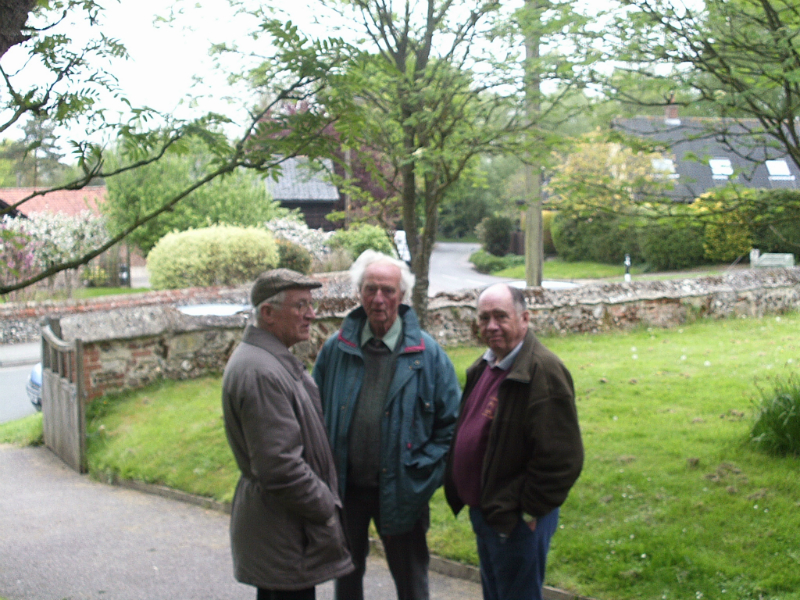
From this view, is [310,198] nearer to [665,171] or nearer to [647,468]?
[665,171]

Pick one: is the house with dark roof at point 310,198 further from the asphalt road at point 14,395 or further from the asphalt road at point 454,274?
the asphalt road at point 14,395

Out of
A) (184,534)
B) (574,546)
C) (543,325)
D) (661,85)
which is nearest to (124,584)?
(184,534)

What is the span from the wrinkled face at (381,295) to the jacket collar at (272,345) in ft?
1.83

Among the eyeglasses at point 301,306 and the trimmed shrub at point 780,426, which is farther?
the trimmed shrub at point 780,426

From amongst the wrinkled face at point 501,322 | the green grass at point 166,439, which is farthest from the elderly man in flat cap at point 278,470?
the green grass at point 166,439

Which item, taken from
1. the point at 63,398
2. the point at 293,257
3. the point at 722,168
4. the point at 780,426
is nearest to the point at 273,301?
the point at 780,426

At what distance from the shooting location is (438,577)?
194 inches

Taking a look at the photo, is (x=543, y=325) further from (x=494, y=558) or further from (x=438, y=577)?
(x=494, y=558)

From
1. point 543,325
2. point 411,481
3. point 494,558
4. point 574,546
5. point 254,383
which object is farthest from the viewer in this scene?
point 543,325

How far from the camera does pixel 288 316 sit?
3.27m

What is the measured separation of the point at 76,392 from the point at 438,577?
4.77m

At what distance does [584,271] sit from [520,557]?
29537 millimetres

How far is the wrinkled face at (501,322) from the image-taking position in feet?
10.9

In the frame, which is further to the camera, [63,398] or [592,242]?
[592,242]
